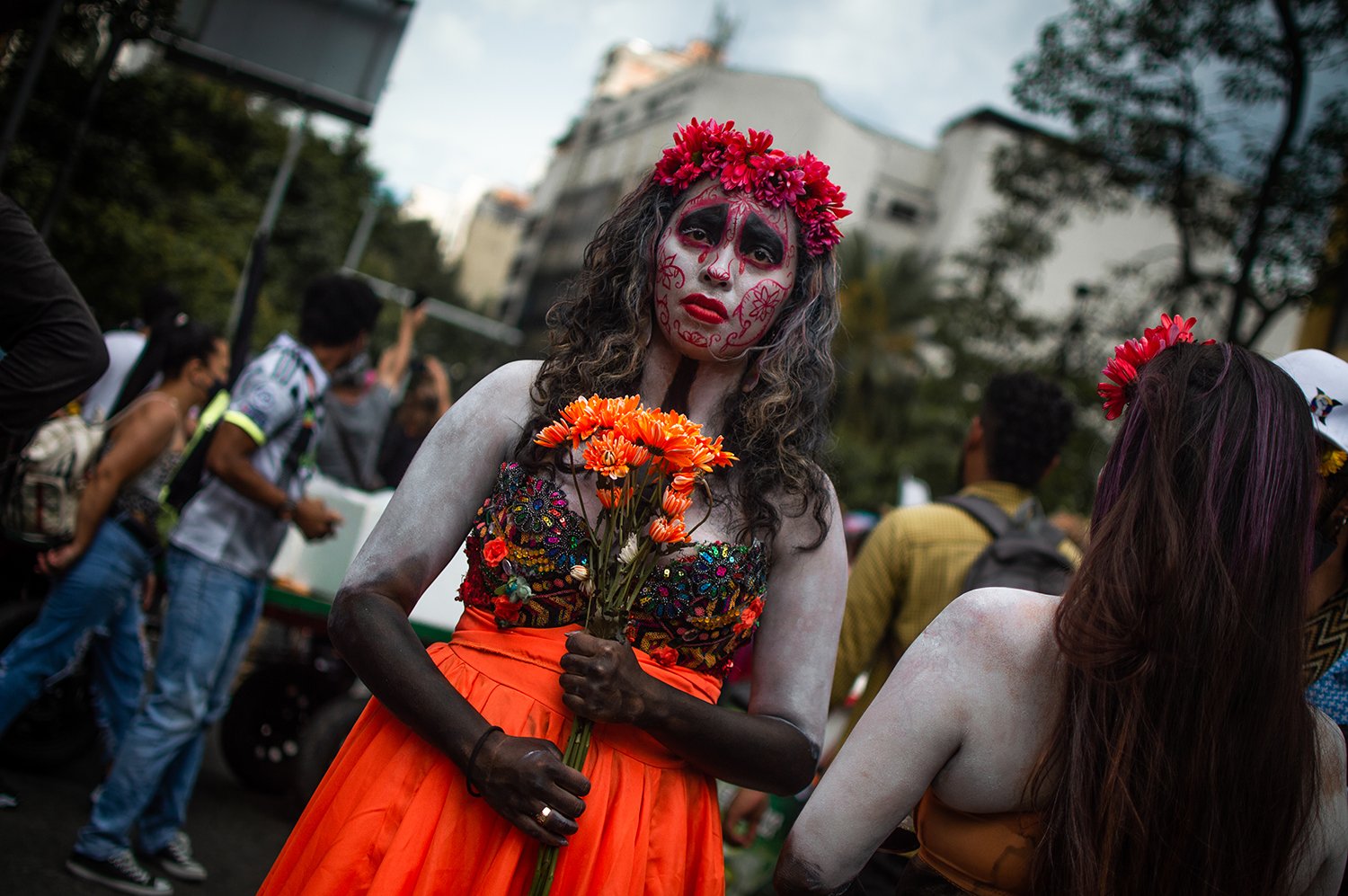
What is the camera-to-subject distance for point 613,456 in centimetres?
204

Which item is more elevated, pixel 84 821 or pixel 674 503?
pixel 674 503

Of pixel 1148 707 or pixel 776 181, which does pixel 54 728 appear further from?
pixel 1148 707

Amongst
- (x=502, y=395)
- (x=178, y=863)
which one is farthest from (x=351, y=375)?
(x=502, y=395)

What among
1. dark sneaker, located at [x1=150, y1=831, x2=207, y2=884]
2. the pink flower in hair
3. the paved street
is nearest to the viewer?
the pink flower in hair

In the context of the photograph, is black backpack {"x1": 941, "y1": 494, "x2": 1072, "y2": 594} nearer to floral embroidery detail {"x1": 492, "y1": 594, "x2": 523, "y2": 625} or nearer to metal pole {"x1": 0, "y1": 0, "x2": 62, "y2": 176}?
floral embroidery detail {"x1": 492, "y1": 594, "x2": 523, "y2": 625}

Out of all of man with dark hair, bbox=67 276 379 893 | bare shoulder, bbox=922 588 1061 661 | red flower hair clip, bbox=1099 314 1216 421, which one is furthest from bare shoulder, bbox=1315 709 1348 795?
man with dark hair, bbox=67 276 379 893

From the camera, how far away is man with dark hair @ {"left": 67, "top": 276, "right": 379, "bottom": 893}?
4352 millimetres

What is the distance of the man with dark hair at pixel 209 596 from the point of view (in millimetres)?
4352

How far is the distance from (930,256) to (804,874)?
40095 mm

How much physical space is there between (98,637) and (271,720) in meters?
1.18

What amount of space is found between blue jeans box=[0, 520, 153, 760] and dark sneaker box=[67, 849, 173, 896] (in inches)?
24.6

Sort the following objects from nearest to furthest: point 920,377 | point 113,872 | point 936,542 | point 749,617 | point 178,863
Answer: point 749,617 < point 936,542 < point 113,872 < point 178,863 < point 920,377

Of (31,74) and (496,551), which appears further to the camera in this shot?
(31,74)

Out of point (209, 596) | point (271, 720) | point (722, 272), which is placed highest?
point (722, 272)
